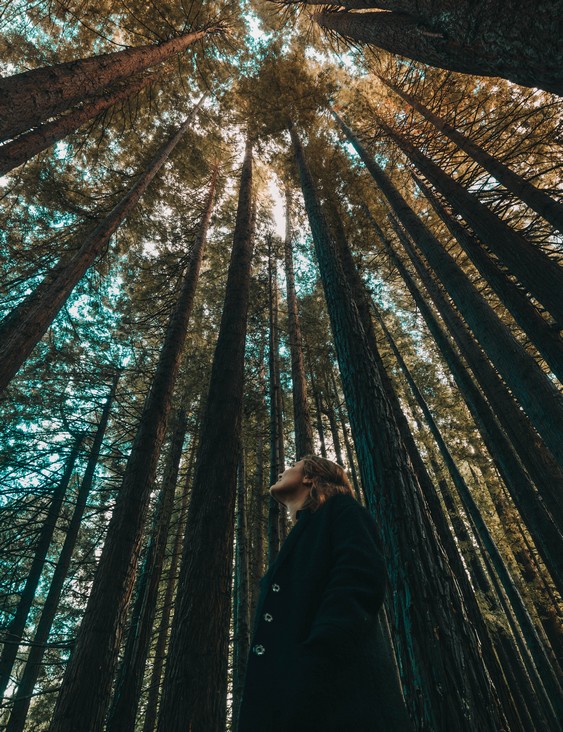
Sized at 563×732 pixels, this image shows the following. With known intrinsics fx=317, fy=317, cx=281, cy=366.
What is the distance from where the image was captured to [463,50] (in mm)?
2803

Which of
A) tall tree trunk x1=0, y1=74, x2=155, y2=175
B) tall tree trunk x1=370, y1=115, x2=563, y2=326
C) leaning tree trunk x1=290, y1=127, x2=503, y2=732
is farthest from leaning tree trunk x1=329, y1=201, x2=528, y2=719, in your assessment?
tall tree trunk x1=0, y1=74, x2=155, y2=175

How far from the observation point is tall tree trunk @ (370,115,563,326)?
13.4ft

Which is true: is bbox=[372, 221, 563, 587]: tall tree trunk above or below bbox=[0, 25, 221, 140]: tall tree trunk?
below

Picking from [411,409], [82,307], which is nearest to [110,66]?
[82,307]

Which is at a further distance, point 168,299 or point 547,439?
point 168,299

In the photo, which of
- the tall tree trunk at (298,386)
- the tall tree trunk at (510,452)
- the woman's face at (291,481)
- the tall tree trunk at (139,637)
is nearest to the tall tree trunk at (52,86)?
the woman's face at (291,481)

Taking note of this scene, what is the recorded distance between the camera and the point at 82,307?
9.67 metres

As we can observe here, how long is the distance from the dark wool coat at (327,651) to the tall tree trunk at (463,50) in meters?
3.31

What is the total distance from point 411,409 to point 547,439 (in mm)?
11123

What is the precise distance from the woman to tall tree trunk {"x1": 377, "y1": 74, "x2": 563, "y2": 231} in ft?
18.4

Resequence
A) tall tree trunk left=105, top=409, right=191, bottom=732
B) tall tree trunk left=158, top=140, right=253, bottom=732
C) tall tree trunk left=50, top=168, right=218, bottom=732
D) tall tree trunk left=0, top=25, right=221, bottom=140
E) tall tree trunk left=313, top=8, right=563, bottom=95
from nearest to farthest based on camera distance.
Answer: tall tree trunk left=313, top=8, right=563, bottom=95, tall tree trunk left=158, top=140, right=253, bottom=732, tall tree trunk left=50, top=168, right=218, bottom=732, tall tree trunk left=0, top=25, right=221, bottom=140, tall tree trunk left=105, top=409, right=191, bottom=732

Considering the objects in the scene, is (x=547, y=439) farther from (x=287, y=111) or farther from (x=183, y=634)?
(x=287, y=111)

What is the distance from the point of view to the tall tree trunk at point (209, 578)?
256 centimetres

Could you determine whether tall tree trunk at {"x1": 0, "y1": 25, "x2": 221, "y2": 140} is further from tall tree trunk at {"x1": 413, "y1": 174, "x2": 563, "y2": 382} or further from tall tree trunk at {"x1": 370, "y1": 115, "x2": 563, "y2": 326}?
tall tree trunk at {"x1": 413, "y1": 174, "x2": 563, "y2": 382}
